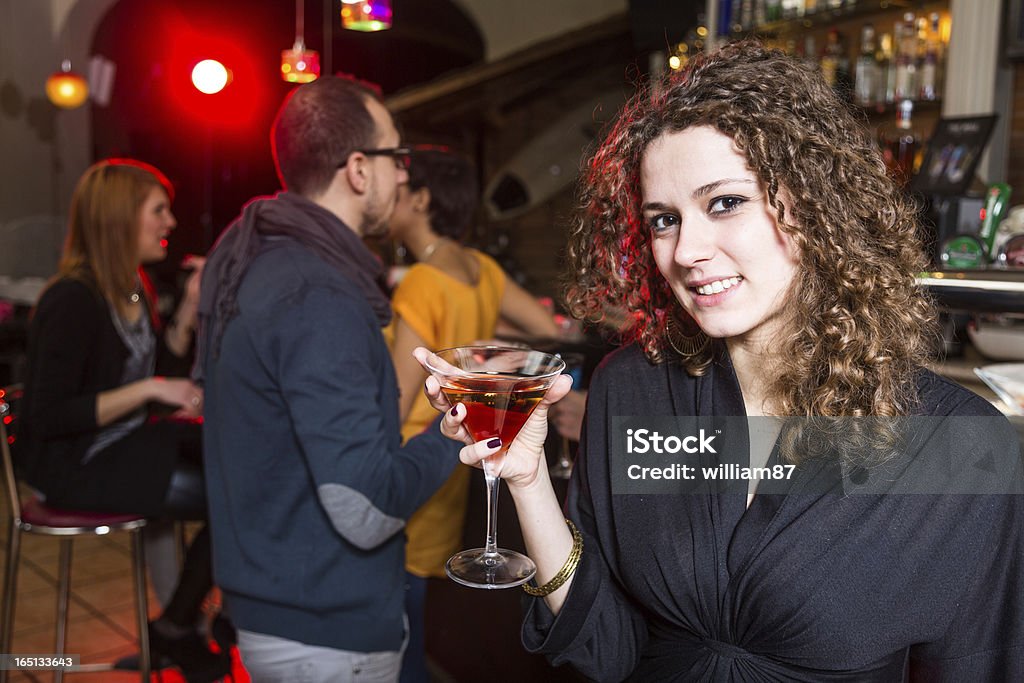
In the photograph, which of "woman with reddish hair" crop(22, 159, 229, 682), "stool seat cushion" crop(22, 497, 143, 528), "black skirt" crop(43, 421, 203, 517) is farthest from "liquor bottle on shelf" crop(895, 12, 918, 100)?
"stool seat cushion" crop(22, 497, 143, 528)

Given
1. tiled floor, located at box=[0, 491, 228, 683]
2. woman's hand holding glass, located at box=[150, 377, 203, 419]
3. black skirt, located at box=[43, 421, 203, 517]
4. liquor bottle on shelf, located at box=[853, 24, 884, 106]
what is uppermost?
liquor bottle on shelf, located at box=[853, 24, 884, 106]

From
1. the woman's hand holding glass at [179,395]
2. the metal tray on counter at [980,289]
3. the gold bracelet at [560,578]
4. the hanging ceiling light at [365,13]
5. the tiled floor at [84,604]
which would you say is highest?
the hanging ceiling light at [365,13]

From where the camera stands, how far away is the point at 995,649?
3.77 feet

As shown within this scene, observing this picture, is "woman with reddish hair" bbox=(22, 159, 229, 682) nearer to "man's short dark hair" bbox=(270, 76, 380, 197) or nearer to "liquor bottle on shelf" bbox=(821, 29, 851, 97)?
"man's short dark hair" bbox=(270, 76, 380, 197)

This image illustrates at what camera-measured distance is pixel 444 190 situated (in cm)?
280

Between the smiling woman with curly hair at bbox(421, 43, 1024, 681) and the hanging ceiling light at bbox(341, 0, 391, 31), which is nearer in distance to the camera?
the smiling woman with curly hair at bbox(421, 43, 1024, 681)

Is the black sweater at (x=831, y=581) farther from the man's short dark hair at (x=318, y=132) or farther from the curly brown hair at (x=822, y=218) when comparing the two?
the man's short dark hair at (x=318, y=132)

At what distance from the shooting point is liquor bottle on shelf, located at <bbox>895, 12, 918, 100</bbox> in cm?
347

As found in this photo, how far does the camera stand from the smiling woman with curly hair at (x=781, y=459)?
1.14 meters

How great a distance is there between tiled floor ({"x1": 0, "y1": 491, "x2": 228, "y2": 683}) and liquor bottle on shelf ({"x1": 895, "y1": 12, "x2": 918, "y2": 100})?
3.52m

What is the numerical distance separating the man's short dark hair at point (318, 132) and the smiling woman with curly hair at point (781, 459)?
33.4 inches

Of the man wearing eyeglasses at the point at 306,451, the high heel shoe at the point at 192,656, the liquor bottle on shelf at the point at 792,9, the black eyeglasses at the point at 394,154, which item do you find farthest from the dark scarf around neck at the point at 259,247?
the liquor bottle on shelf at the point at 792,9

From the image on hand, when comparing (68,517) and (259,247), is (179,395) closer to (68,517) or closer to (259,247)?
(68,517)

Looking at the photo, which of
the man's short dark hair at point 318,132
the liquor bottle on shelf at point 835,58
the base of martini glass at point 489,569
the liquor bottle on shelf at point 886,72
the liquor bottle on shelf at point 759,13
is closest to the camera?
the base of martini glass at point 489,569
